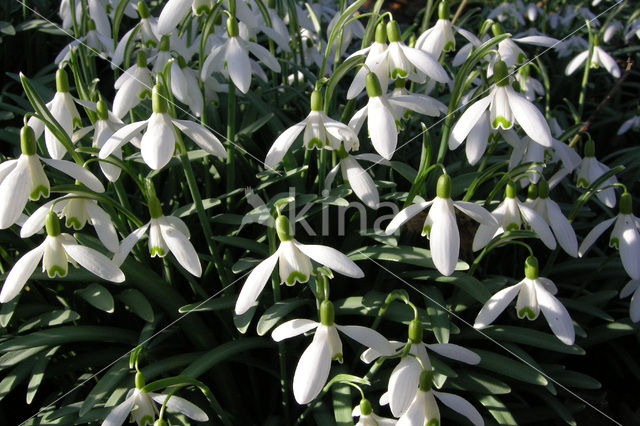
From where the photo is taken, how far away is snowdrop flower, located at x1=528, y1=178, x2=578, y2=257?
4.61 ft

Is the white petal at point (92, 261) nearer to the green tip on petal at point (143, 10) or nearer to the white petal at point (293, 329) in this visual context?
the white petal at point (293, 329)

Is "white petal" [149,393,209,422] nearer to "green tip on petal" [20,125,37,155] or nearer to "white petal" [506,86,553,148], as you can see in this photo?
"green tip on petal" [20,125,37,155]

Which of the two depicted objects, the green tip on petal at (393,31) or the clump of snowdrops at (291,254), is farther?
the green tip on petal at (393,31)

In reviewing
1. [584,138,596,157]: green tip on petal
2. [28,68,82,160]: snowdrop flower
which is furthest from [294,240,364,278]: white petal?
[584,138,596,157]: green tip on petal

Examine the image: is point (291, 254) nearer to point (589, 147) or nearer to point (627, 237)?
point (627, 237)

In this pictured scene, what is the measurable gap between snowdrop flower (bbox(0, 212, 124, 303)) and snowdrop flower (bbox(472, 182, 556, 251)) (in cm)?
77

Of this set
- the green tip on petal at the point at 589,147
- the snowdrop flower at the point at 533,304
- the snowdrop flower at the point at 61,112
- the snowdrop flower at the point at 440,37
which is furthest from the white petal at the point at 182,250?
the green tip on petal at the point at 589,147

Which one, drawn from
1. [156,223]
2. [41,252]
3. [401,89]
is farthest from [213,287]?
[401,89]

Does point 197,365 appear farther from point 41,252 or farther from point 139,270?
point 41,252

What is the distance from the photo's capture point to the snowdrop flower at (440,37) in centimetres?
158

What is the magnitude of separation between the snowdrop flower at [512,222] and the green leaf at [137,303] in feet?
2.38

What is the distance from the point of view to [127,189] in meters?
1.85

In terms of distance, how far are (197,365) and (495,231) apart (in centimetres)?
69

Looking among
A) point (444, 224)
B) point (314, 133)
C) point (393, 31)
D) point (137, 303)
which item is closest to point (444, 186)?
point (444, 224)
